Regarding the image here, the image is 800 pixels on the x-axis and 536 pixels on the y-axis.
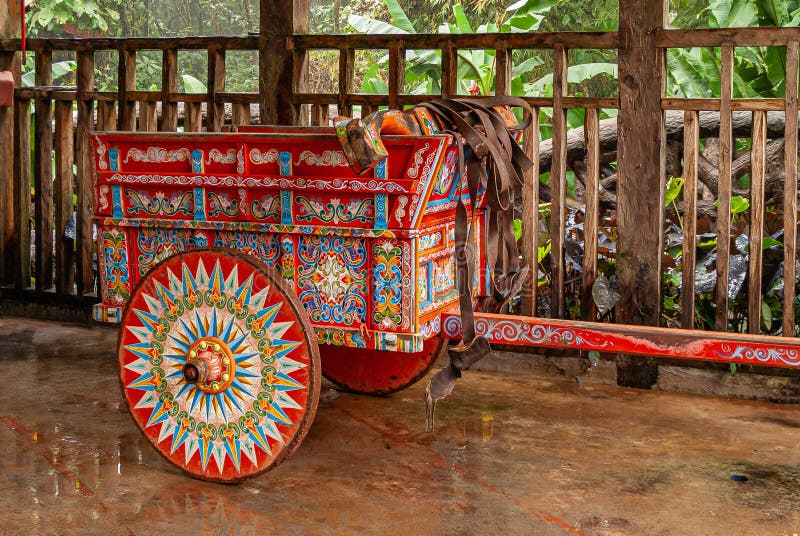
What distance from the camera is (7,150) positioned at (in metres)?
6.46

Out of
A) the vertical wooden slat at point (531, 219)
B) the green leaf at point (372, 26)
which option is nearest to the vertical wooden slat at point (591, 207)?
the vertical wooden slat at point (531, 219)

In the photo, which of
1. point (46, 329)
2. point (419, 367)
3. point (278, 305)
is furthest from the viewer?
point (46, 329)

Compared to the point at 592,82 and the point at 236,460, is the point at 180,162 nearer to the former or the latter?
the point at 236,460

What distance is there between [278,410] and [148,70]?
13154mm

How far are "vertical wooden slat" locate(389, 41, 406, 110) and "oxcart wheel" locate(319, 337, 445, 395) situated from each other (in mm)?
1409

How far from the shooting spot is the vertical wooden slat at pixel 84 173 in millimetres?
6051

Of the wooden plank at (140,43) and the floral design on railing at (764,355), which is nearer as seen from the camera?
the floral design on railing at (764,355)

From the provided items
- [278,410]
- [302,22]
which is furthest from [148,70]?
[278,410]

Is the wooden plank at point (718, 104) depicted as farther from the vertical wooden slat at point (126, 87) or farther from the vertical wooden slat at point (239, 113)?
the vertical wooden slat at point (126, 87)

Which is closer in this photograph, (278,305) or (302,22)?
(278,305)

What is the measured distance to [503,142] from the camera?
12.5ft

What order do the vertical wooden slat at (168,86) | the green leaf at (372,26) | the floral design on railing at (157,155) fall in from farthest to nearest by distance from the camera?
1. the green leaf at (372,26)
2. the vertical wooden slat at (168,86)
3. the floral design on railing at (157,155)

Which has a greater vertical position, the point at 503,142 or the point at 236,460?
the point at 503,142

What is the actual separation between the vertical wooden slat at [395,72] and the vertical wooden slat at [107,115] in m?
1.88
